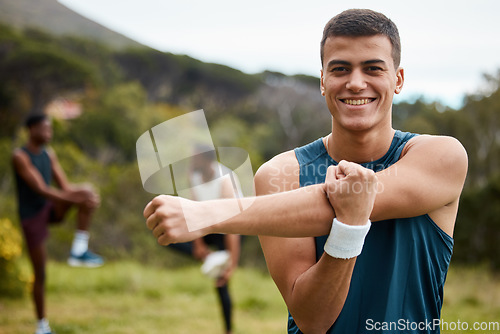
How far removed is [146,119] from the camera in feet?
83.9

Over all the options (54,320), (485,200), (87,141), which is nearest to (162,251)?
(54,320)

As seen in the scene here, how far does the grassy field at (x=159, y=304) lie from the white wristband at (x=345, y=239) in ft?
14.9

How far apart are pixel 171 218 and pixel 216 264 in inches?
149

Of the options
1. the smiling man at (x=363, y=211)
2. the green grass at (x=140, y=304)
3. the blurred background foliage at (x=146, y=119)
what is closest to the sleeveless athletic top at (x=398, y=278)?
the smiling man at (x=363, y=211)

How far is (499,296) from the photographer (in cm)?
781

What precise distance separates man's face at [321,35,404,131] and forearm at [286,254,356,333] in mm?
491

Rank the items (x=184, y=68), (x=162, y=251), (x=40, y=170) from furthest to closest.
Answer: (x=184, y=68) < (x=162, y=251) < (x=40, y=170)

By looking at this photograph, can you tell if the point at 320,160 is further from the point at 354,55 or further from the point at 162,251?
the point at 162,251

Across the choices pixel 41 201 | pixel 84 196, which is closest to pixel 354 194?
pixel 84 196

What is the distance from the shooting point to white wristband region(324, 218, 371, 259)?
1488mm

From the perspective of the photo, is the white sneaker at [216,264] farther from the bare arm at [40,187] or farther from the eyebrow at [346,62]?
the eyebrow at [346,62]

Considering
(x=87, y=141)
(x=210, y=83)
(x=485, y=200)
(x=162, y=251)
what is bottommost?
(x=162, y=251)

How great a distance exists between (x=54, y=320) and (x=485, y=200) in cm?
1280

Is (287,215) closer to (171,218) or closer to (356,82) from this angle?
(171,218)
